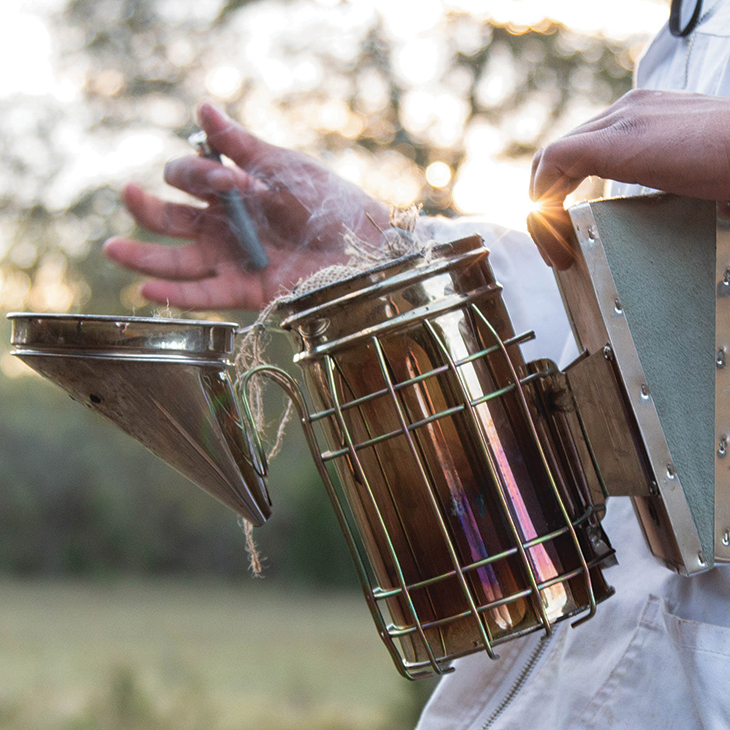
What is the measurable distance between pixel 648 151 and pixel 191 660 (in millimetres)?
13256

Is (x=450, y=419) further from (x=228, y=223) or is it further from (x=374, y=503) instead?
(x=228, y=223)

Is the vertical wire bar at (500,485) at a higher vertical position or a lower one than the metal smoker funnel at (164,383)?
lower

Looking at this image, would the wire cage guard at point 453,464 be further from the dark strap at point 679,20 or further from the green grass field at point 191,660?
the green grass field at point 191,660

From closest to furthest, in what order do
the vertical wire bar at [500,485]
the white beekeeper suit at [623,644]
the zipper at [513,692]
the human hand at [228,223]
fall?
1. the vertical wire bar at [500,485]
2. the white beekeeper suit at [623,644]
3. the zipper at [513,692]
4. the human hand at [228,223]

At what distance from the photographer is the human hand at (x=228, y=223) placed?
1.40 m

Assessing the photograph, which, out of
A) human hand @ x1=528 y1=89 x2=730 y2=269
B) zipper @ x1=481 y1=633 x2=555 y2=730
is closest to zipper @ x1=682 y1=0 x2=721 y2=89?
human hand @ x1=528 y1=89 x2=730 y2=269

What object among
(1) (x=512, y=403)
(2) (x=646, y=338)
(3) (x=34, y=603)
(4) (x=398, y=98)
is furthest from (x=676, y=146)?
(3) (x=34, y=603)

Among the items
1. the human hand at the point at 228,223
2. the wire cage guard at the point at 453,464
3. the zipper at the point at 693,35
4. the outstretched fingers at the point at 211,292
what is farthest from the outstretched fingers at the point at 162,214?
the zipper at the point at 693,35

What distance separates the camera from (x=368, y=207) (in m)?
1.53

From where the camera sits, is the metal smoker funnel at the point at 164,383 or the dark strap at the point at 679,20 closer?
the metal smoker funnel at the point at 164,383

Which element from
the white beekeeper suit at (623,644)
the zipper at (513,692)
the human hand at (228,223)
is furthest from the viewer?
the human hand at (228,223)

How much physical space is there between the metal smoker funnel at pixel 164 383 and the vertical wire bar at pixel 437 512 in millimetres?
203

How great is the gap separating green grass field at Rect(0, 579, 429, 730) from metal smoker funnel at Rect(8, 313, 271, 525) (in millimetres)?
6568

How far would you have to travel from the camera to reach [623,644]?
1.14 meters
